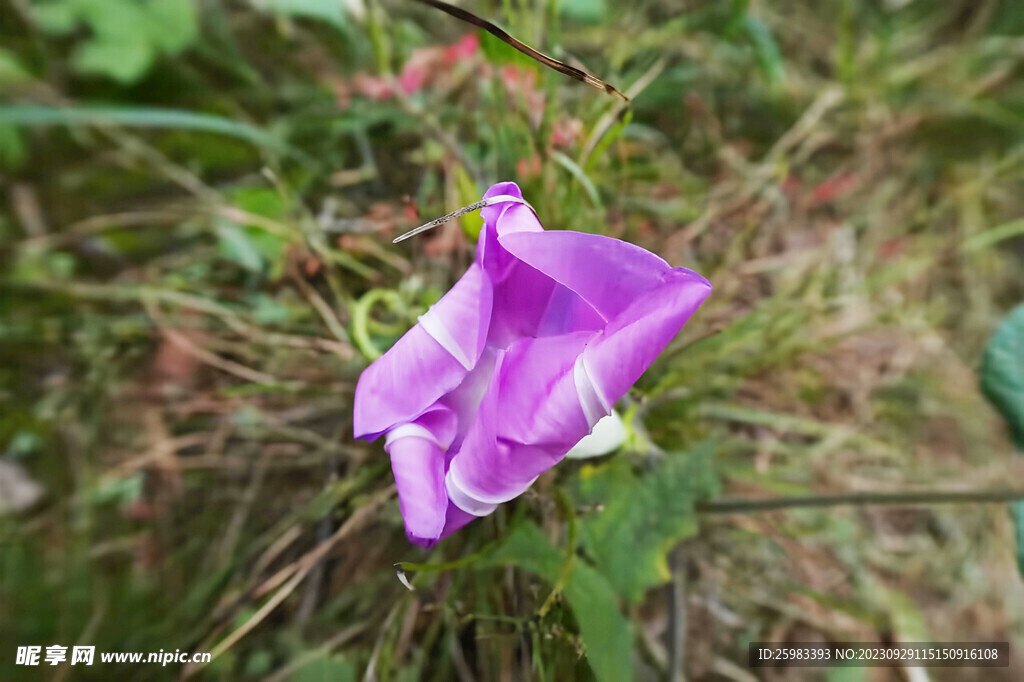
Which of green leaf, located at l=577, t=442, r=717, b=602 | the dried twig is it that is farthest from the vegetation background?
the dried twig

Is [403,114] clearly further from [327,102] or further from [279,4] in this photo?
[279,4]

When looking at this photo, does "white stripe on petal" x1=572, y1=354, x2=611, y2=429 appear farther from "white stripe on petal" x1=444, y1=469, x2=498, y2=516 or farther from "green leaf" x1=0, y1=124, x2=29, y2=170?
"green leaf" x1=0, y1=124, x2=29, y2=170

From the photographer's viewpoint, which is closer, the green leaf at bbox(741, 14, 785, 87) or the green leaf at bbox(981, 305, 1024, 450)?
the green leaf at bbox(981, 305, 1024, 450)

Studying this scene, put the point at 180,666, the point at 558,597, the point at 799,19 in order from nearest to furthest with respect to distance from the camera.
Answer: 1. the point at 558,597
2. the point at 180,666
3. the point at 799,19

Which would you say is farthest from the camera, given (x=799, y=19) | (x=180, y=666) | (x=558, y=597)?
(x=799, y=19)

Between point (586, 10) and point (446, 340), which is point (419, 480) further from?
point (586, 10)

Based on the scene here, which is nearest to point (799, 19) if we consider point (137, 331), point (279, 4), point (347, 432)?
point (279, 4)

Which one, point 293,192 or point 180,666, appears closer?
point 180,666
